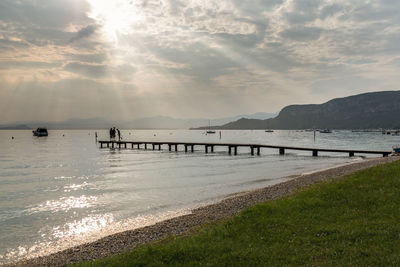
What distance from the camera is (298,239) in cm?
923

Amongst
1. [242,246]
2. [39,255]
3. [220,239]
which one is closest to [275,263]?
[242,246]

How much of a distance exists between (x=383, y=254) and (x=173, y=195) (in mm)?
18498

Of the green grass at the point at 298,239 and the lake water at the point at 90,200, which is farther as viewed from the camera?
the lake water at the point at 90,200

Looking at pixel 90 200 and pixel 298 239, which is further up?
pixel 298 239

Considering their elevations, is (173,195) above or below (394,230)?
below

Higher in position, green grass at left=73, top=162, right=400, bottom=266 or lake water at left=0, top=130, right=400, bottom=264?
green grass at left=73, top=162, right=400, bottom=266

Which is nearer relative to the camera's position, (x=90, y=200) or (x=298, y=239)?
(x=298, y=239)

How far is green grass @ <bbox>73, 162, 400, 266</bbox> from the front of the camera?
26.0 ft

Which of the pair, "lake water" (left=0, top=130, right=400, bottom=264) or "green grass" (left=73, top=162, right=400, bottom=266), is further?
"lake water" (left=0, top=130, right=400, bottom=264)

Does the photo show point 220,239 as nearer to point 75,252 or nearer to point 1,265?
point 75,252

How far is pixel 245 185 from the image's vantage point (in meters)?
28.2

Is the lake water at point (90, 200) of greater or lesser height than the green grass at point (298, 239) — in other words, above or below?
below

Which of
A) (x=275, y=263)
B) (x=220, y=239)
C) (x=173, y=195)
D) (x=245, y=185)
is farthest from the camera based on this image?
(x=245, y=185)

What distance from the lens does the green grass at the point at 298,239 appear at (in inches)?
312
